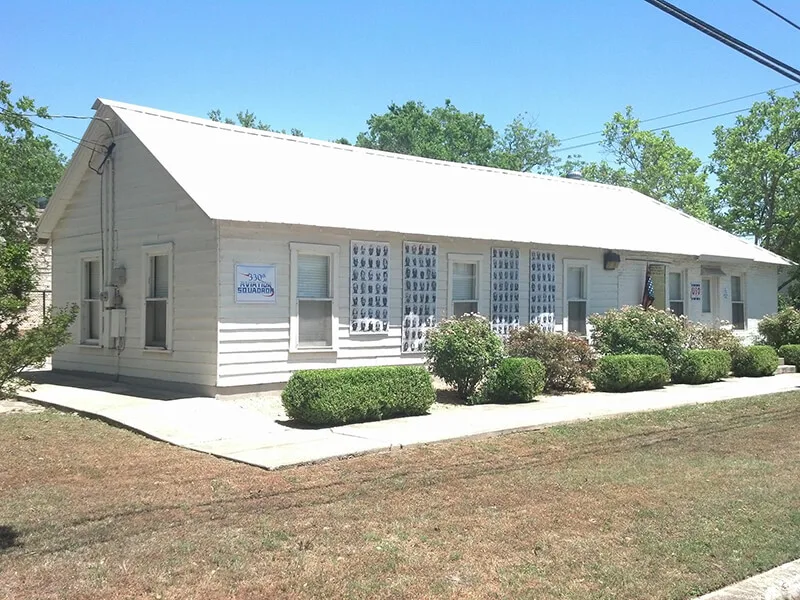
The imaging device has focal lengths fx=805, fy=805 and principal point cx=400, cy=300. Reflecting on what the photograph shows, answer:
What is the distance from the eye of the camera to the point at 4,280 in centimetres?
588

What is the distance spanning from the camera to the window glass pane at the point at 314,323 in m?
13.7

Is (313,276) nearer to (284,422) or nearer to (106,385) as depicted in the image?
(284,422)

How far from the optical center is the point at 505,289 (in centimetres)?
1677

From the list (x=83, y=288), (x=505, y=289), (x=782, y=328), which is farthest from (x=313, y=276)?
(x=782, y=328)

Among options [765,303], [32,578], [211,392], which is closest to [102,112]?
[211,392]

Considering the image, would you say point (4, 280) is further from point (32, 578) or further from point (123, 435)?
point (123, 435)

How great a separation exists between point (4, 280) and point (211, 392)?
6940 millimetres

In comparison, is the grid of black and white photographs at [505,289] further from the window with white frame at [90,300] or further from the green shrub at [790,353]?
the green shrub at [790,353]

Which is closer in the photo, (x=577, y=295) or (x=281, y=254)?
(x=281, y=254)

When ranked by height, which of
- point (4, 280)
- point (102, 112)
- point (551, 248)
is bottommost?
point (4, 280)

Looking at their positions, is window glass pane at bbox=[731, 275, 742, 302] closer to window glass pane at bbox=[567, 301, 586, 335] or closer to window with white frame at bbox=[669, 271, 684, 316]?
window with white frame at bbox=[669, 271, 684, 316]

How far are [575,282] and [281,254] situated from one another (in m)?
7.84

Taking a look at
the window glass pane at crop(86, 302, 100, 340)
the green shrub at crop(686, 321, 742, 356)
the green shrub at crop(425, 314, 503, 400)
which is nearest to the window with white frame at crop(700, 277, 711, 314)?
the green shrub at crop(686, 321, 742, 356)

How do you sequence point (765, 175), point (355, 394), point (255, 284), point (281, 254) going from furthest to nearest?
1. point (765, 175)
2. point (281, 254)
3. point (255, 284)
4. point (355, 394)
